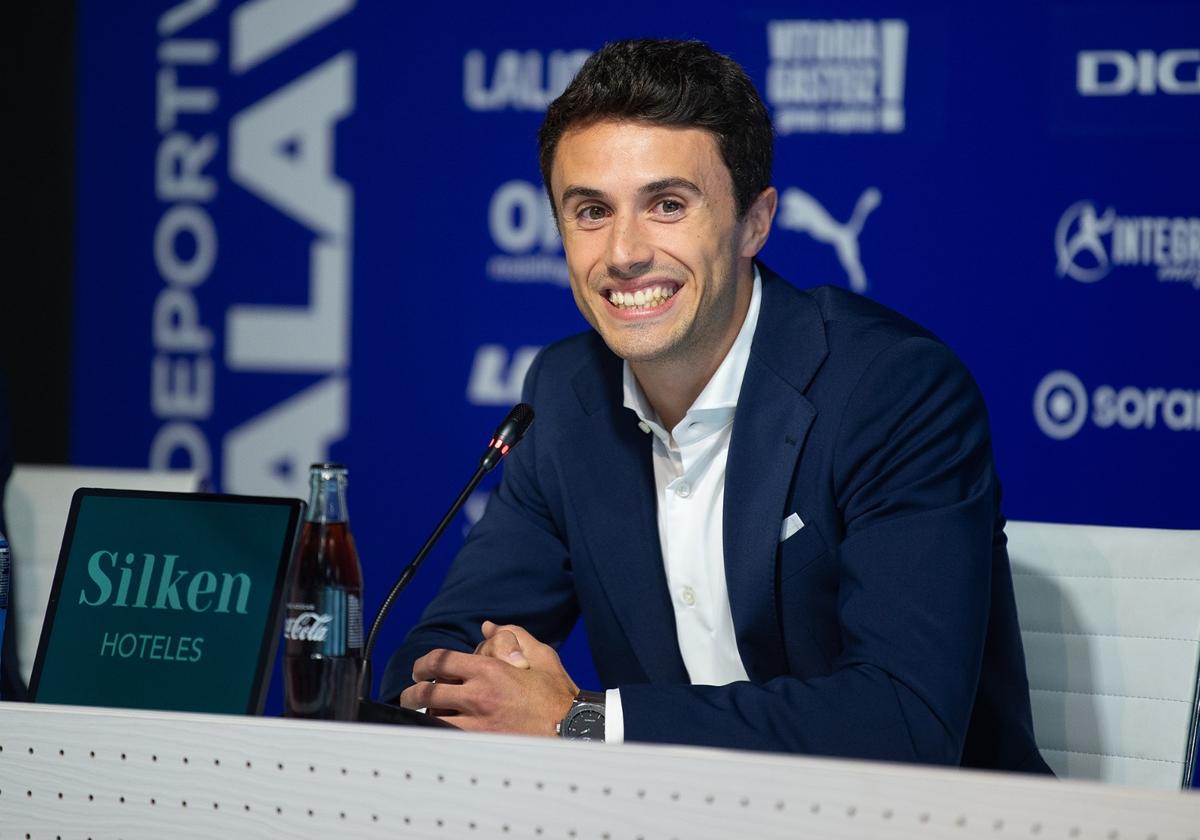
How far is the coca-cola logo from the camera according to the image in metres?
1.31

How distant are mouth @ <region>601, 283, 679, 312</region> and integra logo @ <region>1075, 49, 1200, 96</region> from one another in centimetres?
188

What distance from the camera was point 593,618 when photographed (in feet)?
6.27

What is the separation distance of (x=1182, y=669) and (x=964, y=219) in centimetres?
178

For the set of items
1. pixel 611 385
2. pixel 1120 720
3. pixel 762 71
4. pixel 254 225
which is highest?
pixel 762 71

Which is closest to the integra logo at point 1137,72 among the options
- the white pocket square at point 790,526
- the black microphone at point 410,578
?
the white pocket square at point 790,526

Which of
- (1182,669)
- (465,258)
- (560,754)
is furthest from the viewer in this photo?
(465,258)

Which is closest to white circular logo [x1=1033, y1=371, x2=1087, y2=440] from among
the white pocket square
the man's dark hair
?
the man's dark hair

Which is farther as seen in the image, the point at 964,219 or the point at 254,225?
the point at 254,225

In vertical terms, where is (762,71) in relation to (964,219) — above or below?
above

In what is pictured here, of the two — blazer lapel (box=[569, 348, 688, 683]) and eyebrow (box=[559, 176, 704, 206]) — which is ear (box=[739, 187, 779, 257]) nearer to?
eyebrow (box=[559, 176, 704, 206])

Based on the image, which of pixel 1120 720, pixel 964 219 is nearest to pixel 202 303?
pixel 964 219

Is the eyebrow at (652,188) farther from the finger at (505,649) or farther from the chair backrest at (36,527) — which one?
the chair backrest at (36,527)

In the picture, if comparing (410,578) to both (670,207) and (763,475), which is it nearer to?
(763,475)

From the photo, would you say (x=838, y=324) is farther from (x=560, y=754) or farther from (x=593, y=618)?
(x=560, y=754)
